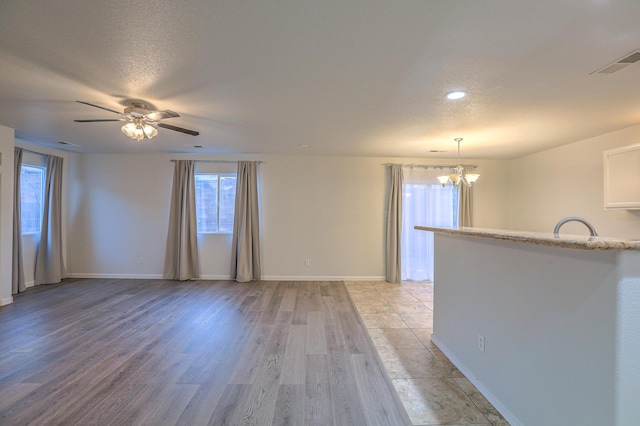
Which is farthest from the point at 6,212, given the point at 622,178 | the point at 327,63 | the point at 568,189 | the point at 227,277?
the point at 568,189

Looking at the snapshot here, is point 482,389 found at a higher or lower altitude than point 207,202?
lower

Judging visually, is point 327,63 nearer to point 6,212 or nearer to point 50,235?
point 6,212

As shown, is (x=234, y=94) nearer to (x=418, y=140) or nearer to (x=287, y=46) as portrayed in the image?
(x=287, y=46)

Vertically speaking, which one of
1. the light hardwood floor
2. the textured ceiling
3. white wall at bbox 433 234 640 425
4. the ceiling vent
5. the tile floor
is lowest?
the light hardwood floor

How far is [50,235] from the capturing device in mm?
4977

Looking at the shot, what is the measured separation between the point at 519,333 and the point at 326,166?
4.33 meters

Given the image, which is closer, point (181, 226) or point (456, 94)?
point (456, 94)

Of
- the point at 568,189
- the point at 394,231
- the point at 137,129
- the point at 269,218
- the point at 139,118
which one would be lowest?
the point at 394,231

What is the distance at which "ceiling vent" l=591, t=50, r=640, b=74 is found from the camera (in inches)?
77.1

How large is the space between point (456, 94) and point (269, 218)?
386 cm

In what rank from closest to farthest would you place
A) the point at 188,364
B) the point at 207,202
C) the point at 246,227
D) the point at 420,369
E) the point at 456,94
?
the point at 420,369
the point at 188,364
the point at 456,94
the point at 246,227
the point at 207,202

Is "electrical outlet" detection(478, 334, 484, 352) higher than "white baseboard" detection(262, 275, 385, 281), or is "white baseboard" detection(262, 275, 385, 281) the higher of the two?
"electrical outlet" detection(478, 334, 484, 352)

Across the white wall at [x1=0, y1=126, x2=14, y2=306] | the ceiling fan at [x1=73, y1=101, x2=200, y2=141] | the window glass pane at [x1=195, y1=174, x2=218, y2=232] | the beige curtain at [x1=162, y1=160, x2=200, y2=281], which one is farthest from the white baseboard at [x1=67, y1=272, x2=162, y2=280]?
the ceiling fan at [x1=73, y1=101, x2=200, y2=141]

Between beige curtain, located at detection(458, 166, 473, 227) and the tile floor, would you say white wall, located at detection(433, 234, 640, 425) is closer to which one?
the tile floor
